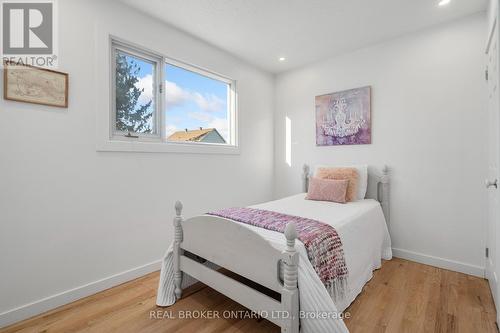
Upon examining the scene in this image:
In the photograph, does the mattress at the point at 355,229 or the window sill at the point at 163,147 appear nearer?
the mattress at the point at 355,229

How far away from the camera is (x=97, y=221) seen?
6.68ft

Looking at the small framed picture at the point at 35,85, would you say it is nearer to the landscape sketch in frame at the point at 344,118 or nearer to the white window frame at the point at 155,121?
the white window frame at the point at 155,121

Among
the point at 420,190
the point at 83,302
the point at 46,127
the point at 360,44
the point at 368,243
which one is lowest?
the point at 83,302

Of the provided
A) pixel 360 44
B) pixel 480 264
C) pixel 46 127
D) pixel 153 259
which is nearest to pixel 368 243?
pixel 480 264

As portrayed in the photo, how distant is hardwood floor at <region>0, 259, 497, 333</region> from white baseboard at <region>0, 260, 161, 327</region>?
4 centimetres

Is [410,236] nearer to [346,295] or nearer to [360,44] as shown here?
[346,295]

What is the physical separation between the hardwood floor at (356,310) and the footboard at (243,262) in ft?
0.84

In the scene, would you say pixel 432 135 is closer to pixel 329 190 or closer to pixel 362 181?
pixel 362 181

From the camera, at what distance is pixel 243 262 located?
4.85 feet

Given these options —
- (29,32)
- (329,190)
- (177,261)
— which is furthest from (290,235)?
(29,32)

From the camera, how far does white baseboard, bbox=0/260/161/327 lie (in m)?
1.64

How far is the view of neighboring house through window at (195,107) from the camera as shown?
2.69m

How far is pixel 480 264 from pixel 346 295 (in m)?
1.64

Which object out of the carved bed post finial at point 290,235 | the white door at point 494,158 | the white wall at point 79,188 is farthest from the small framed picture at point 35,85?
the white door at point 494,158
